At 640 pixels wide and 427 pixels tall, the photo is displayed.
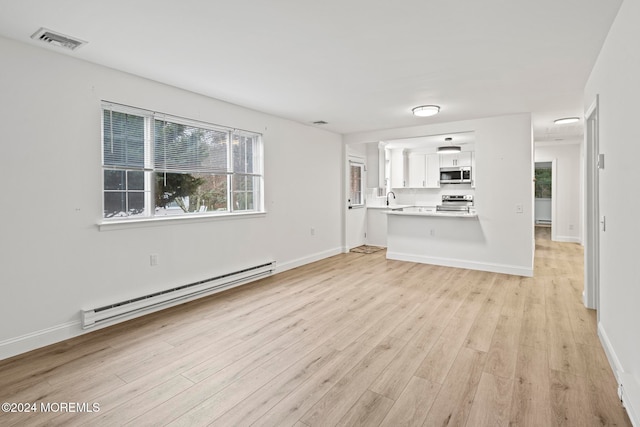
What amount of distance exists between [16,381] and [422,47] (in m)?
4.00

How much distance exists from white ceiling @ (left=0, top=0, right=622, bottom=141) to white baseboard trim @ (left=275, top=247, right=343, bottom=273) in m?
2.64

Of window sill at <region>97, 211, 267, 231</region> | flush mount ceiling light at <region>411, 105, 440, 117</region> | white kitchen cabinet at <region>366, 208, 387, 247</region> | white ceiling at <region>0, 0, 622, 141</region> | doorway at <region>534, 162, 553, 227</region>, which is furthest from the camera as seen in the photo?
doorway at <region>534, 162, 553, 227</region>

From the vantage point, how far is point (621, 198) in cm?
219

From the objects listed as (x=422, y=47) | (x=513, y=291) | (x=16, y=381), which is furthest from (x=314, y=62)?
(x=513, y=291)

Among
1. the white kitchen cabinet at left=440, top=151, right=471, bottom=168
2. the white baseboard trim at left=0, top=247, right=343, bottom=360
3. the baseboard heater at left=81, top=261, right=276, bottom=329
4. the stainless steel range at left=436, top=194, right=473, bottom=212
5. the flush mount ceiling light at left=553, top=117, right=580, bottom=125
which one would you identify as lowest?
the white baseboard trim at left=0, top=247, right=343, bottom=360

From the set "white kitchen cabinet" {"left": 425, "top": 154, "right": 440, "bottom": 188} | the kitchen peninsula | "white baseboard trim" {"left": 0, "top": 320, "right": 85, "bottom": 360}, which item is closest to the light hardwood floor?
"white baseboard trim" {"left": 0, "top": 320, "right": 85, "bottom": 360}

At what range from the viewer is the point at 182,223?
396cm

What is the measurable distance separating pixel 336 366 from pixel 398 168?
23.9 ft

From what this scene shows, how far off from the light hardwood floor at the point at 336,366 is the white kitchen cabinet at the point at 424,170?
506 cm

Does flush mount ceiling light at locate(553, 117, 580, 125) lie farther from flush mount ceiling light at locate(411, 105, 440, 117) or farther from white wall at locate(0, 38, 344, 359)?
white wall at locate(0, 38, 344, 359)

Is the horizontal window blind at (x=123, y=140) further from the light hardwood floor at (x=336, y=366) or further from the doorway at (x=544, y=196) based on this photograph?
the doorway at (x=544, y=196)

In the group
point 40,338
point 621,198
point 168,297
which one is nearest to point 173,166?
point 168,297

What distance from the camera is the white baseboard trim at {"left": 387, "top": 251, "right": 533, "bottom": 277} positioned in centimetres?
516

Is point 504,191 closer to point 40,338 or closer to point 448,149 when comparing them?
point 448,149
